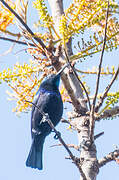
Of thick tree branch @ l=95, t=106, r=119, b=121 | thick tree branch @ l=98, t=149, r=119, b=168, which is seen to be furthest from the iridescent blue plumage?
thick tree branch @ l=98, t=149, r=119, b=168

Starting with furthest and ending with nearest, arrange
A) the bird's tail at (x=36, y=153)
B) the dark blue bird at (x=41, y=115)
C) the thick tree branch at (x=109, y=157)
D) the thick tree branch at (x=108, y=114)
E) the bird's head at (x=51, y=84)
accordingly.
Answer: the bird's head at (x=51, y=84) → the bird's tail at (x=36, y=153) → the dark blue bird at (x=41, y=115) → the thick tree branch at (x=108, y=114) → the thick tree branch at (x=109, y=157)

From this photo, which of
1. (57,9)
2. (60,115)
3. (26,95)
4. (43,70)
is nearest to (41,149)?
(60,115)

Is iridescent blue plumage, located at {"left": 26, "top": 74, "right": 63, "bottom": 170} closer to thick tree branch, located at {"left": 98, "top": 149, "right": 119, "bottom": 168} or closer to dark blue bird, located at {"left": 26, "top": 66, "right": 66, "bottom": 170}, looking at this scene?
dark blue bird, located at {"left": 26, "top": 66, "right": 66, "bottom": 170}

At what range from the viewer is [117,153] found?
265 centimetres

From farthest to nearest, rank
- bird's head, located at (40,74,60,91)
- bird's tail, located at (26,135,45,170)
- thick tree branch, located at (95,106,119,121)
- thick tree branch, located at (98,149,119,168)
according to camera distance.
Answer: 1. bird's head, located at (40,74,60,91)
2. bird's tail, located at (26,135,45,170)
3. thick tree branch, located at (95,106,119,121)
4. thick tree branch, located at (98,149,119,168)

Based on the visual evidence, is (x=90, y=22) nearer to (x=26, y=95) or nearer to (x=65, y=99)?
(x=26, y=95)

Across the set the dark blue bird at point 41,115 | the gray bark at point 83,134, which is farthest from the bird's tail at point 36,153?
the gray bark at point 83,134

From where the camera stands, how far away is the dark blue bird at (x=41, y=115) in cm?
391

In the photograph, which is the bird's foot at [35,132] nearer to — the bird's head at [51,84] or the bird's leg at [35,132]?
the bird's leg at [35,132]

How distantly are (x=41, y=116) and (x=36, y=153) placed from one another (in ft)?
1.68

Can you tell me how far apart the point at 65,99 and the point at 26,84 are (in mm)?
748

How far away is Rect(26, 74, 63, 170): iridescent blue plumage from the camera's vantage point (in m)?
3.91

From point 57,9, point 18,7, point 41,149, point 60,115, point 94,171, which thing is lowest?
point 94,171

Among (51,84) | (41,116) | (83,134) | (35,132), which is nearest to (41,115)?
(41,116)
